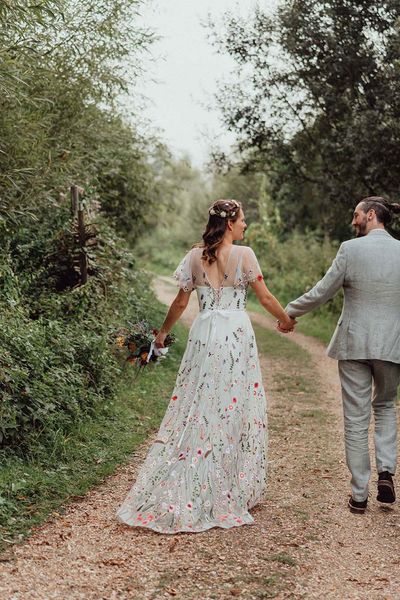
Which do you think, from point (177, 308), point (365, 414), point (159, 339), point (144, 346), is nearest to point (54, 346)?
point (144, 346)

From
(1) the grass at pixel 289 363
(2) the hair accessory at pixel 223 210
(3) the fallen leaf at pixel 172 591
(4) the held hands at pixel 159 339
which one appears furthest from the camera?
(1) the grass at pixel 289 363

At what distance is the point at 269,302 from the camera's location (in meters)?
5.21

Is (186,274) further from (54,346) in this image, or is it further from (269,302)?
(54,346)

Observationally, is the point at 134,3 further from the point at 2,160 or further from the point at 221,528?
the point at 221,528

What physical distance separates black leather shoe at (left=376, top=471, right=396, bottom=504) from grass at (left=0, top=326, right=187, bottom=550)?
2093mm

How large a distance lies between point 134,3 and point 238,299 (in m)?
5.88

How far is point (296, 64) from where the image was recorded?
44.3ft

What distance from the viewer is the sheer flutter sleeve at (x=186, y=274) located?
5152 mm

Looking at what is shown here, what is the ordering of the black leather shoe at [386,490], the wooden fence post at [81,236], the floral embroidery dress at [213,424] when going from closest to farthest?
the floral embroidery dress at [213,424], the black leather shoe at [386,490], the wooden fence post at [81,236]

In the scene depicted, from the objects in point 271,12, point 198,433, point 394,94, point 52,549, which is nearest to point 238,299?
point 198,433

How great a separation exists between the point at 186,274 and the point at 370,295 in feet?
4.18

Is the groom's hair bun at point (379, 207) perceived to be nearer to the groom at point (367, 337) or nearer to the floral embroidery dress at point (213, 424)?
the groom at point (367, 337)

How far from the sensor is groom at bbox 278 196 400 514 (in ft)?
16.9

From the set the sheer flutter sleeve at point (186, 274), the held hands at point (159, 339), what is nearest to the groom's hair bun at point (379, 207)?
the sheer flutter sleeve at point (186, 274)
